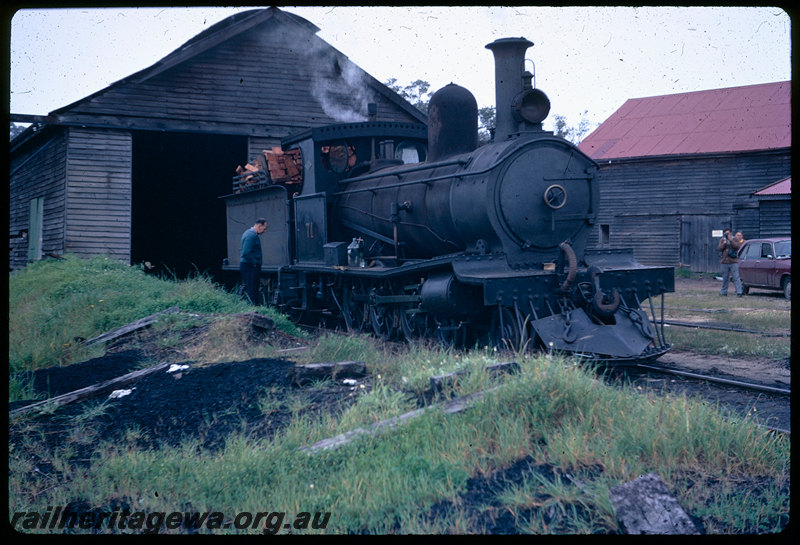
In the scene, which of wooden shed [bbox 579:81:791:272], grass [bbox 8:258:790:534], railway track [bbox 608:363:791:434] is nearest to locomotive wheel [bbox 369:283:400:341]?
railway track [bbox 608:363:791:434]

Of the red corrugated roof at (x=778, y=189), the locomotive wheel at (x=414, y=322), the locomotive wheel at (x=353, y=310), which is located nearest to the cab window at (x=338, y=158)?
the locomotive wheel at (x=353, y=310)

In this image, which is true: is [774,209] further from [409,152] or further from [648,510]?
[648,510]

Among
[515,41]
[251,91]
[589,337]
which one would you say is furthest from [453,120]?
[251,91]

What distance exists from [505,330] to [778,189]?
19.3 meters

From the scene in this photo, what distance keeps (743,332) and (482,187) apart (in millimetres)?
5167

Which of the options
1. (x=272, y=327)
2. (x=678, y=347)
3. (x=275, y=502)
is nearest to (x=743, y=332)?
(x=678, y=347)

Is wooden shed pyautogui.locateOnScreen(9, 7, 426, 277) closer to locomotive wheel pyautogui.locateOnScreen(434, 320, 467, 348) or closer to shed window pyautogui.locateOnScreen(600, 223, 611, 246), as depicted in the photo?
locomotive wheel pyautogui.locateOnScreen(434, 320, 467, 348)

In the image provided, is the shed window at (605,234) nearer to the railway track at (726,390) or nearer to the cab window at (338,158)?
the cab window at (338,158)

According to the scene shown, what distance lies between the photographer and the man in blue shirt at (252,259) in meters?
11.8

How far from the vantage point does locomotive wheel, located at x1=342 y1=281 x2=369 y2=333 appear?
10281 millimetres

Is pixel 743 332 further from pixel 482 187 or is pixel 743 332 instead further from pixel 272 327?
pixel 272 327

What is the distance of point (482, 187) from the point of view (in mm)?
7426

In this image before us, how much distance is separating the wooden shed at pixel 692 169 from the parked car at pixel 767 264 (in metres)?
6.29

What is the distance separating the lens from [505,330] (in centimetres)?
734
